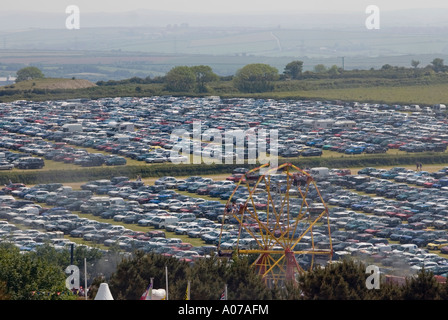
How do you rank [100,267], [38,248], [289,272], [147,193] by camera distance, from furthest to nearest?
[147,193]
[38,248]
[100,267]
[289,272]

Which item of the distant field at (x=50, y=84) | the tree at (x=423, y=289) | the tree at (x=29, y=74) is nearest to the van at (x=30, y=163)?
the tree at (x=423, y=289)

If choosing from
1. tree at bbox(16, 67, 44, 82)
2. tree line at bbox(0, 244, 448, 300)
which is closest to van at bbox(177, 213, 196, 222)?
tree line at bbox(0, 244, 448, 300)

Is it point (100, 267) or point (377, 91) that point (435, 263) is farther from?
point (377, 91)

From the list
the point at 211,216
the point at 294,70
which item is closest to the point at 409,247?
the point at 211,216

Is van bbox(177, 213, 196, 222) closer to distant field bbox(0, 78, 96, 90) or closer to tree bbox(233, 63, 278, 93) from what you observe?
tree bbox(233, 63, 278, 93)

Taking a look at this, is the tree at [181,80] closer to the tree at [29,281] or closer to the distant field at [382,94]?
the distant field at [382,94]
